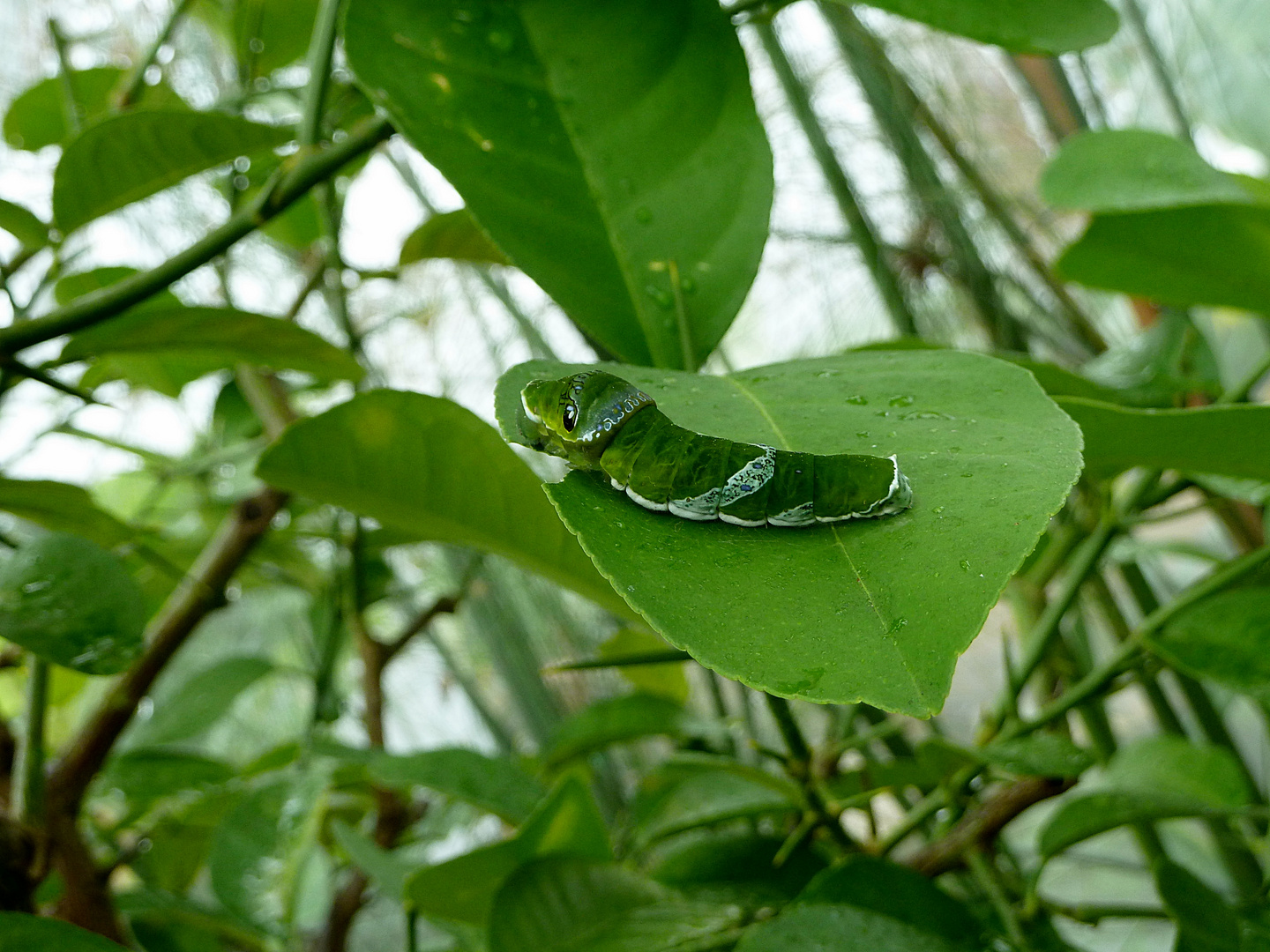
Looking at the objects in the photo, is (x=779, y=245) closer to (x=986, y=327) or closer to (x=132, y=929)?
(x=986, y=327)

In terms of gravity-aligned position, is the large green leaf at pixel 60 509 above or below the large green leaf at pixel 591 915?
above

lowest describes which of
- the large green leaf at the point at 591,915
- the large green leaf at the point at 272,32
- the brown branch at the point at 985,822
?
the brown branch at the point at 985,822

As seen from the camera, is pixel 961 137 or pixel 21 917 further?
pixel 961 137

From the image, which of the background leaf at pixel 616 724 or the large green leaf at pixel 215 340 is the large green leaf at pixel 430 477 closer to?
the large green leaf at pixel 215 340

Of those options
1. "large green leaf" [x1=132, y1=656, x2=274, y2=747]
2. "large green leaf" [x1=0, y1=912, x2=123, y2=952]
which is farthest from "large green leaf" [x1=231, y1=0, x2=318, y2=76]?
"large green leaf" [x1=0, y1=912, x2=123, y2=952]

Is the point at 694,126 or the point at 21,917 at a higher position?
the point at 694,126

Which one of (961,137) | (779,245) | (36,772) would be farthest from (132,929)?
(961,137)

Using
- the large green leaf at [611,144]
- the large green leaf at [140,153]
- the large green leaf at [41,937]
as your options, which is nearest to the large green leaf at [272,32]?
the large green leaf at [140,153]

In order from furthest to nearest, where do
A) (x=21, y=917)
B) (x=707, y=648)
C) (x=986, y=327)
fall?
1. (x=986, y=327)
2. (x=21, y=917)
3. (x=707, y=648)
